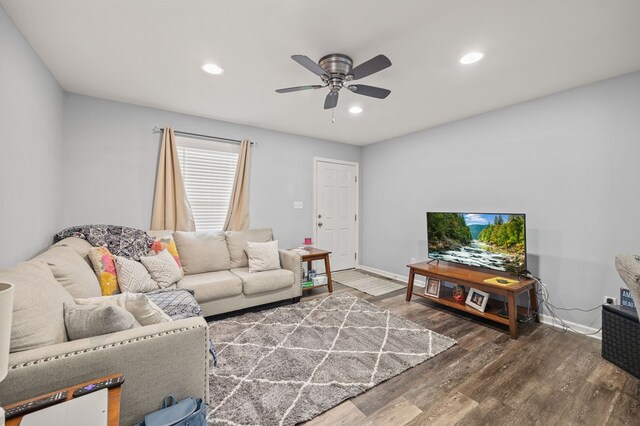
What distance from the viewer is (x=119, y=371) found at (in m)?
1.17

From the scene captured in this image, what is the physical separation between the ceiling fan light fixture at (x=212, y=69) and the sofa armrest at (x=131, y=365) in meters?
2.10

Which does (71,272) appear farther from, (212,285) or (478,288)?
(478,288)

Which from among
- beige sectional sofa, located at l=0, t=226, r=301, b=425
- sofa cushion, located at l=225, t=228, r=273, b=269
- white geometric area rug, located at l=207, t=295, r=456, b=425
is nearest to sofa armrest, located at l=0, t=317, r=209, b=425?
beige sectional sofa, located at l=0, t=226, r=301, b=425

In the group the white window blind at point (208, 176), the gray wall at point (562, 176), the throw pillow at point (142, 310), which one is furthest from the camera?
the white window blind at point (208, 176)

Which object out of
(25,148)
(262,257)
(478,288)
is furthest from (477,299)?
(25,148)

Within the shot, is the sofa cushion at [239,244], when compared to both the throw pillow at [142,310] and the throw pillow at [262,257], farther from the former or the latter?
the throw pillow at [142,310]

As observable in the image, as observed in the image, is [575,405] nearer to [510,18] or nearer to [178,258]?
[510,18]

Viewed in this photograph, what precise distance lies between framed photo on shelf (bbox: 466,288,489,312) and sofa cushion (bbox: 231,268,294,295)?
2121 millimetres

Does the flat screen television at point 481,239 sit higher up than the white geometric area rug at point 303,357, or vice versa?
the flat screen television at point 481,239

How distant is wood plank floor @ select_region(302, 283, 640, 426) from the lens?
1.64 metres

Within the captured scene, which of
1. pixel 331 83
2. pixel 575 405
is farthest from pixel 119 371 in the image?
pixel 575 405

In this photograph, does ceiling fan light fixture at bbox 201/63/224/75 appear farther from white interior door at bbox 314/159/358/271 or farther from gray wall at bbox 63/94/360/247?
white interior door at bbox 314/159/358/271

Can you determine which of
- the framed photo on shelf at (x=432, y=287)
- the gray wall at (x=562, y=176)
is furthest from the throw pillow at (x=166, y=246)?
the gray wall at (x=562, y=176)

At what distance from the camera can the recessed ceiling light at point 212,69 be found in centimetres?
237
